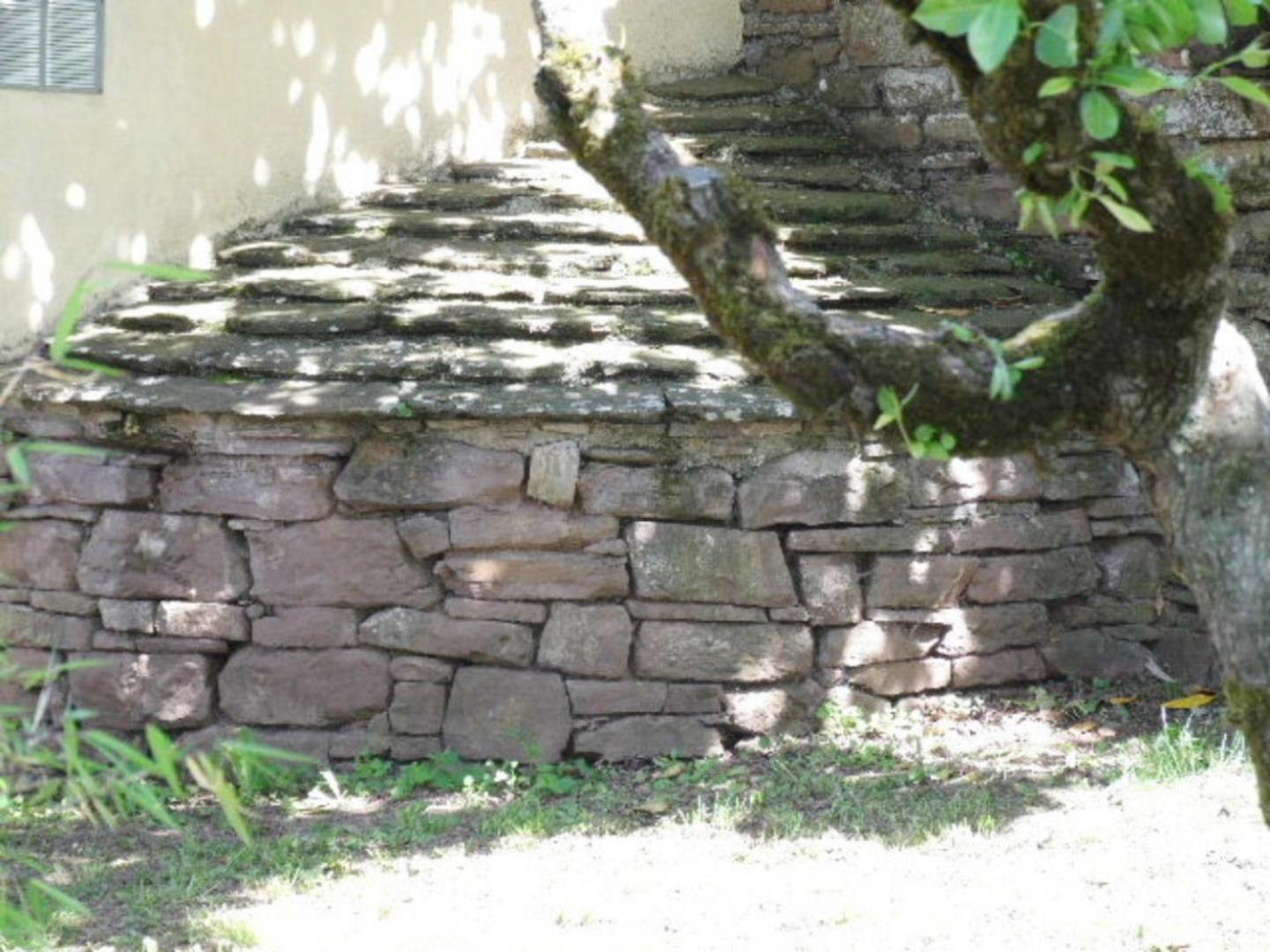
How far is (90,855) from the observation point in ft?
17.1

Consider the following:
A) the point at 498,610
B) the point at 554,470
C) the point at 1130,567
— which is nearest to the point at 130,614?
the point at 498,610

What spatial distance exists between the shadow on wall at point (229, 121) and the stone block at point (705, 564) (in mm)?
2184

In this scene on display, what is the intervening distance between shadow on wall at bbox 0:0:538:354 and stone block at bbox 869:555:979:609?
2.76 m

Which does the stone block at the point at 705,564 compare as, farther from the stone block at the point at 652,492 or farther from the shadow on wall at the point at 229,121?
the shadow on wall at the point at 229,121

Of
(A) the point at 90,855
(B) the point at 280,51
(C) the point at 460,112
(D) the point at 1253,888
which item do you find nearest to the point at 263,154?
(B) the point at 280,51

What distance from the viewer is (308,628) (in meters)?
5.77

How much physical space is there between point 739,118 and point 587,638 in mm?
2890

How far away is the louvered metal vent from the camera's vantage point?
19.8ft

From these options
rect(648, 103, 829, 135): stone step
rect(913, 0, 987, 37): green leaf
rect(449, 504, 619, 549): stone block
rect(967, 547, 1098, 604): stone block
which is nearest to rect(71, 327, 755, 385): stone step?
rect(449, 504, 619, 549): stone block

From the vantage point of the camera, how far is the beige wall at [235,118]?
614 centimetres

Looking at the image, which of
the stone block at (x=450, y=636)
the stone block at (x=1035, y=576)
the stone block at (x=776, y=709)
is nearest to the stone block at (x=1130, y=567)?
the stone block at (x=1035, y=576)

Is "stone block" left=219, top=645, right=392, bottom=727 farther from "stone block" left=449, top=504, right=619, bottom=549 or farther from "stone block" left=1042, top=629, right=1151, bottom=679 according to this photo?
"stone block" left=1042, top=629, right=1151, bottom=679

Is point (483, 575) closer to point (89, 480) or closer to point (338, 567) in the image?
point (338, 567)

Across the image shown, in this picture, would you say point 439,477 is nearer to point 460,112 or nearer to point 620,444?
point 620,444
